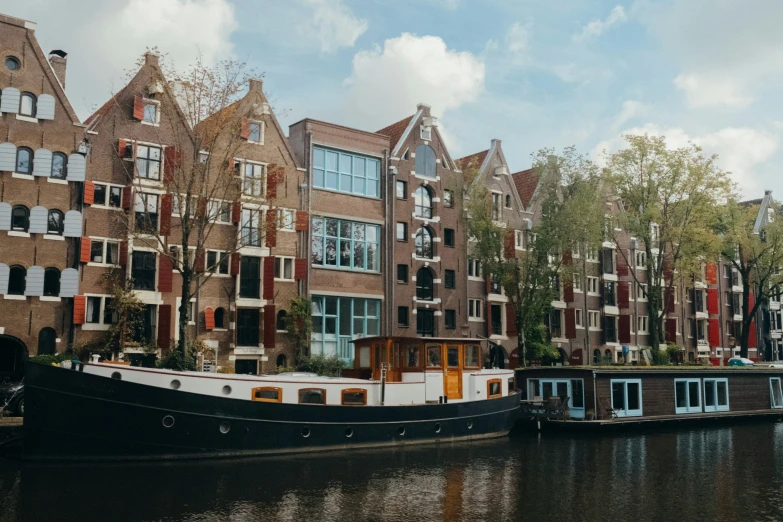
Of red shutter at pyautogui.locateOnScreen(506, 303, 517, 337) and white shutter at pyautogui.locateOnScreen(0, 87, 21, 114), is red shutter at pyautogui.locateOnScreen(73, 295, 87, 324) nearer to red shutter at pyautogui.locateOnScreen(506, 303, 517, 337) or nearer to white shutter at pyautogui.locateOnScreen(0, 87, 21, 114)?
white shutter at pyautogui.locateOnScreen(0, 87, 21, 114)

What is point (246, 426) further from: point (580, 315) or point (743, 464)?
point (580, 315)

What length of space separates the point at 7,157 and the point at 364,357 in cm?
1781

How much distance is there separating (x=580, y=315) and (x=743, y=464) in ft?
101

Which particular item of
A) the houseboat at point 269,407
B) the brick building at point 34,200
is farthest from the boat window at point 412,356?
the brick building at point 34,200

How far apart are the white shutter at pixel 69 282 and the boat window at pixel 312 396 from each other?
13.3 m

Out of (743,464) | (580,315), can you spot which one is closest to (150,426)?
(743,464)

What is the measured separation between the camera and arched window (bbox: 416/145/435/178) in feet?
152

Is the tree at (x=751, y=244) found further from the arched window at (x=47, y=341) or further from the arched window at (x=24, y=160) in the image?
the arched window at (x=24, y=160)

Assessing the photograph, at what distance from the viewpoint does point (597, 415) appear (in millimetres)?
32781

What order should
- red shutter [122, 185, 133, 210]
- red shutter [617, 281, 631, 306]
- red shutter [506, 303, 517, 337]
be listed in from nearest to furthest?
red shutter [122, 185, 133, 210], red shutter [506, 303, 517, 337], red shutter [617, 281, 631, 306]

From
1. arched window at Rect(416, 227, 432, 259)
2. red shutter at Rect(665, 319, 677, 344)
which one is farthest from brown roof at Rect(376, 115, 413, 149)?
red shutter at Rect(665, 319, 677, 344)

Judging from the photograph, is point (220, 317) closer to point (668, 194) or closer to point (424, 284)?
point (424, 284)

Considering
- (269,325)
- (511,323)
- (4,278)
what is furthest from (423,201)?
(4,278)

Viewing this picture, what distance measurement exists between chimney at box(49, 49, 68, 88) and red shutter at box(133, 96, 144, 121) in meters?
3.62
